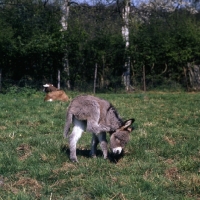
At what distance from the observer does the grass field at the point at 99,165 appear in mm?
6078

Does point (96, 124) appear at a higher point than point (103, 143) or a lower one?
higher

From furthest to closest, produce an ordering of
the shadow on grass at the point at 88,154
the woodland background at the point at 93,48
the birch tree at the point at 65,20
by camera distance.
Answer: the birch tree at the point at 65,20 < the woodland background at the point at 93,48 < the shadow on grass at the point at 88,154

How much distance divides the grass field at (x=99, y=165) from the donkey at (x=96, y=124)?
0.94 ft

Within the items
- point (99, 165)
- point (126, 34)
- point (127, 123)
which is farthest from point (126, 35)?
point (99, 165)

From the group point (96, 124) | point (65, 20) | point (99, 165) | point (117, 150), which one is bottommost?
point (99, 165)

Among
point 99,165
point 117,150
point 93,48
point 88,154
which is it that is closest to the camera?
point 99,165

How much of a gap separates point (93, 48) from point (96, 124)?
18654 millimetres

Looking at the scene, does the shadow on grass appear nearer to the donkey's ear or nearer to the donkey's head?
the donkey's head

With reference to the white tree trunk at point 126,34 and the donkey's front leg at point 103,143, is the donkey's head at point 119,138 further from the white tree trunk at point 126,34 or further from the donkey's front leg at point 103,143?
the white tree trunk at point 126,34

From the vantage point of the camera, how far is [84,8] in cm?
2817

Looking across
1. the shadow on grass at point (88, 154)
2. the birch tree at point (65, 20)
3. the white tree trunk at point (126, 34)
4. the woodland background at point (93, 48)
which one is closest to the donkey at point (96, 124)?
the shadow on grass at point (88, 154)

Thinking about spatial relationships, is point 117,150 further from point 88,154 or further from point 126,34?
point 126,34

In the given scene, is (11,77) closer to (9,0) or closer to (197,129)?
(9,0)

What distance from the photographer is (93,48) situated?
85.5 feet
